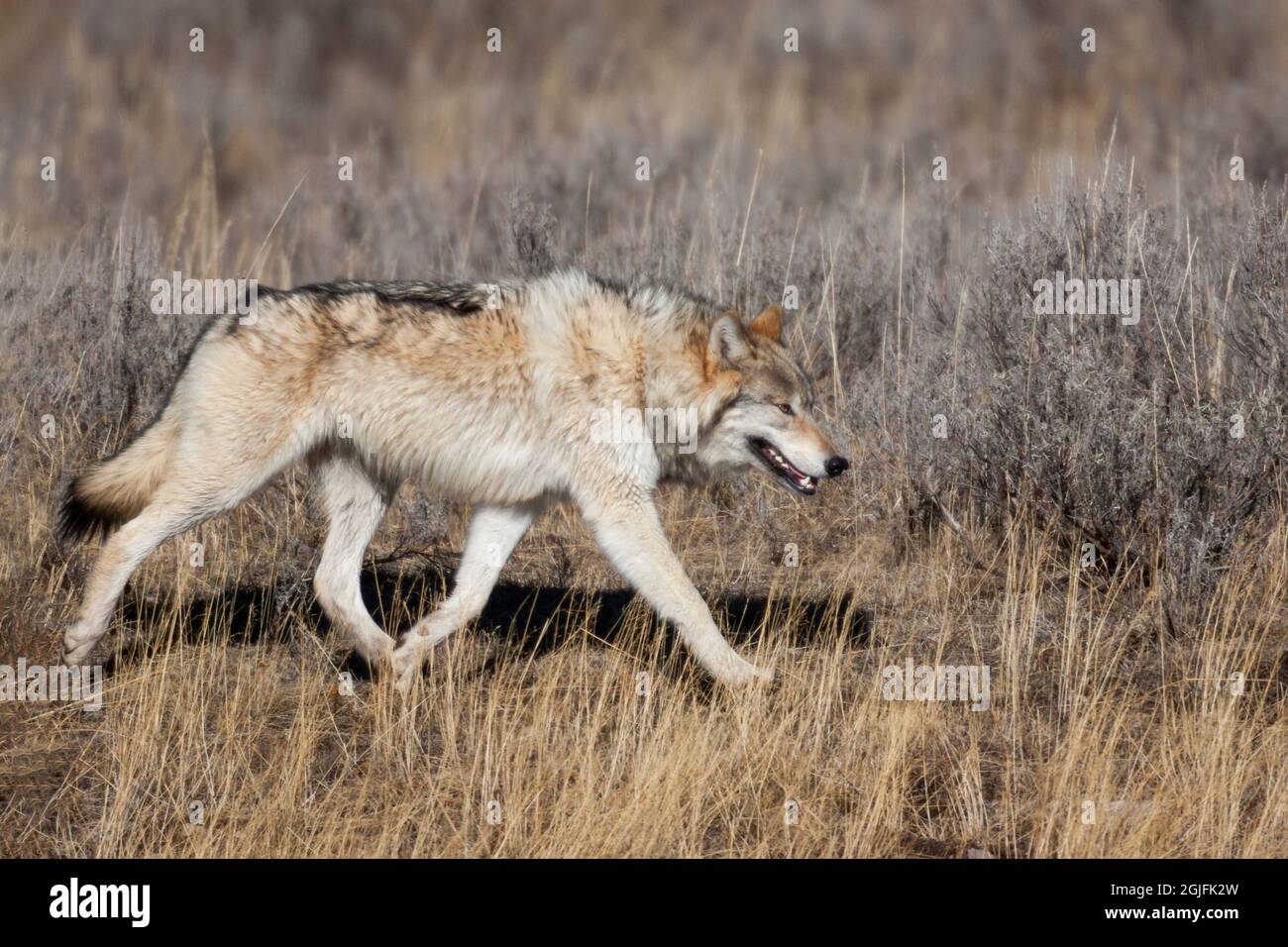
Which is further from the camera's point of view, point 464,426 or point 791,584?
point 791,584

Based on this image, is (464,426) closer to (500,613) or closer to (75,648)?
(500,613)

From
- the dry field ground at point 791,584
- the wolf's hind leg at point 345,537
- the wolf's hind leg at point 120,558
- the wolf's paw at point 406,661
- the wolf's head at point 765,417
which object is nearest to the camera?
the dry field ground at point 791,584

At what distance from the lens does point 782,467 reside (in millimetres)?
5680

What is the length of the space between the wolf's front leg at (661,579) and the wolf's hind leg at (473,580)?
43cm

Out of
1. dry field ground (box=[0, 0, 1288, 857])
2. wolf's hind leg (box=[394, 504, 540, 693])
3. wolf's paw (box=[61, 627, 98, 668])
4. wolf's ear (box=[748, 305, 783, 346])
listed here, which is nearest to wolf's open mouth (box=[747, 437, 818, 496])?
wolf's ear (box=[748, 305, 783, 346])

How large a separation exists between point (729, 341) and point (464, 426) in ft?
3.63

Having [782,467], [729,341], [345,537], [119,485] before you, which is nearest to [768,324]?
[729,341]

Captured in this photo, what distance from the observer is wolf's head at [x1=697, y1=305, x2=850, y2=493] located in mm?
5570

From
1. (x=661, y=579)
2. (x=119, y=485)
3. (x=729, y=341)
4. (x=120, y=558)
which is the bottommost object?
(x=661, y=579)

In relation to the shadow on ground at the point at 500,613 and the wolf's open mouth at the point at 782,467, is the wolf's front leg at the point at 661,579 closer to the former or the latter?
the shadow on ground at the point at 500,613

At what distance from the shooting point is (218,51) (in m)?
19.6

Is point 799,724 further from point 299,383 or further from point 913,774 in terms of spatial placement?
point 299,383

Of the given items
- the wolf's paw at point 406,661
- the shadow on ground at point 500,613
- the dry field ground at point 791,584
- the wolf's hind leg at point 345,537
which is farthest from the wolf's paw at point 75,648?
the wolf's paw at point 406,661

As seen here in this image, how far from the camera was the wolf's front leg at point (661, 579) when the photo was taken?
201 inches
